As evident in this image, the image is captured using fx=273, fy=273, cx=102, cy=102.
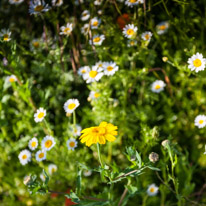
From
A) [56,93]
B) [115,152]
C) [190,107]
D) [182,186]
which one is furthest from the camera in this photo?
[56,93]

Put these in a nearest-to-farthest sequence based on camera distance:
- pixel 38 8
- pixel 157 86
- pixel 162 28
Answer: pixel 38 8, pixel 157 86, pixel 162 28

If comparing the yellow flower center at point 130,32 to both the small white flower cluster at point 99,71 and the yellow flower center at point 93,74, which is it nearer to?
the small white flower cluster at point 99,71

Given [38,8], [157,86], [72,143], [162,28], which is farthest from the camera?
[162,28]

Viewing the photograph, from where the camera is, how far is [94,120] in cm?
162

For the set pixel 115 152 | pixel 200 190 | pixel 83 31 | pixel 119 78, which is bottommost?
pixel 200 190

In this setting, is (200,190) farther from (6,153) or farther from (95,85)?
(6,153)

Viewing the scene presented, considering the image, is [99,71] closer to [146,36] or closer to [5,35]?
[146,36]

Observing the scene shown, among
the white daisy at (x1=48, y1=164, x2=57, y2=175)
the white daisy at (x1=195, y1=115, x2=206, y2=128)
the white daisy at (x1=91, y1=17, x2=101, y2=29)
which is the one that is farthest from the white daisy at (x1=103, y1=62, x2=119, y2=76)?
the white daisy at (x1=48, y1=164, x2=57, y2=175)

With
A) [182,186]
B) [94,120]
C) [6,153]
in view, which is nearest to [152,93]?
[94,120]

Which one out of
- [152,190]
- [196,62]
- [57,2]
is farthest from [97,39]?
[152,190]

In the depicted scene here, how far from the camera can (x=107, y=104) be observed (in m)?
1.59

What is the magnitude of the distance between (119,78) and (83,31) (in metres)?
0.37

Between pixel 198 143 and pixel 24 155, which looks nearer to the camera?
pixel 24 155

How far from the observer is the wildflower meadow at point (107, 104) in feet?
4.68
